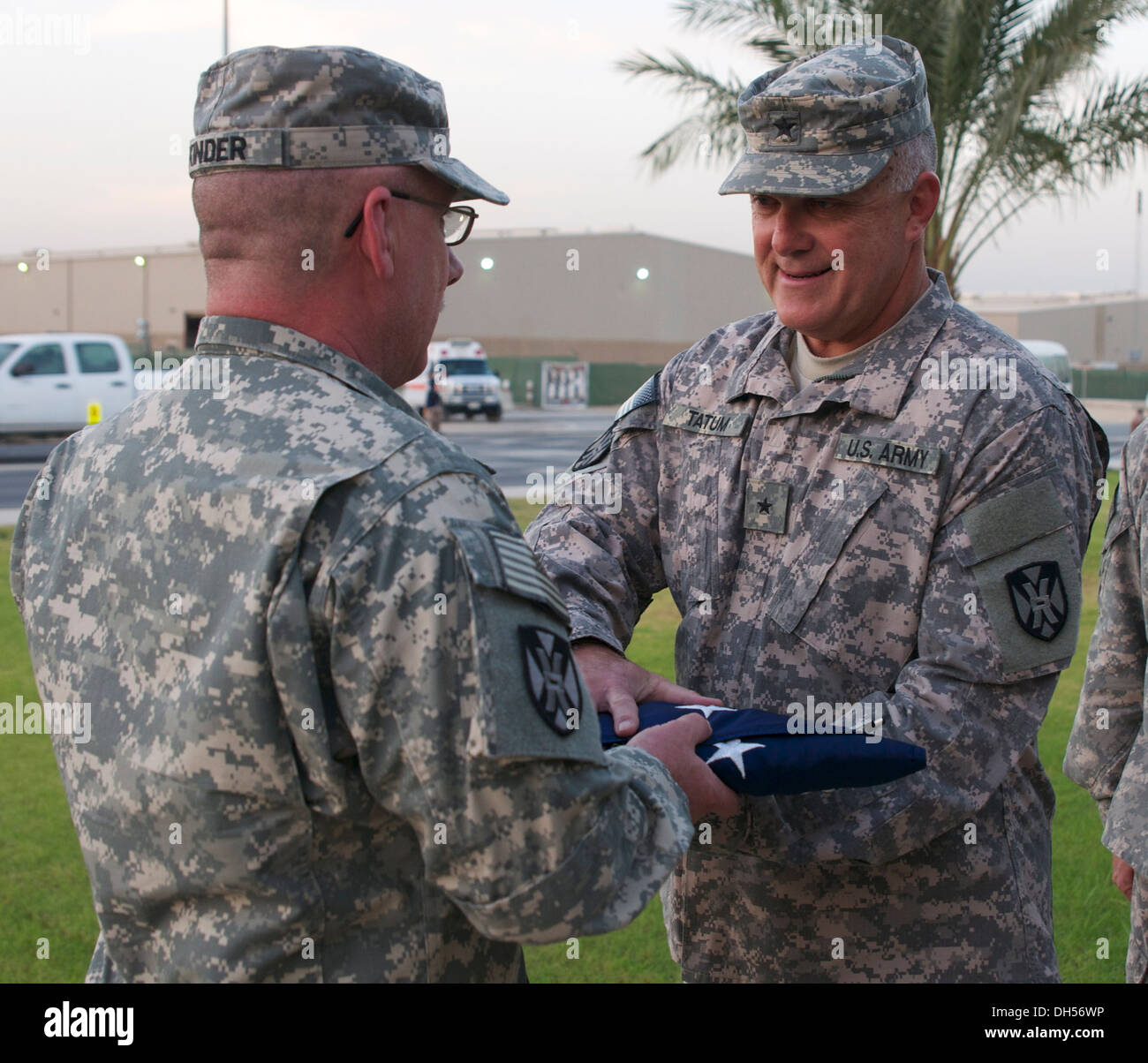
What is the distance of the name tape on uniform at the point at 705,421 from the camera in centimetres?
251

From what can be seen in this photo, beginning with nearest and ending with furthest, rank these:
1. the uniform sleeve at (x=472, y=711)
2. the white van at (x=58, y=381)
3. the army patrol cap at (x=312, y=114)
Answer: the uniform sleeve at (x=472, y=711)
the army patrol cap at (x=312, y=114)
the white van at (x=58, y=381)

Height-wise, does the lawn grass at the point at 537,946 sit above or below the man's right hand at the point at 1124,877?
below

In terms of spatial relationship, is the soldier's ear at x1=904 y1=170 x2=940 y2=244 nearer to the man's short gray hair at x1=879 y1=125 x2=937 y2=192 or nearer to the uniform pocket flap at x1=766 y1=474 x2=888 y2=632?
the man's short gray hair at x1=879 y1=125 x2=937 y2=192

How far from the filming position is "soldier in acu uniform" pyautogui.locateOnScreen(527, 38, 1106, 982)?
6.93 feet

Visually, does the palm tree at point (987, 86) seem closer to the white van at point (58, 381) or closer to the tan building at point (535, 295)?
the white van at point (58, 381)

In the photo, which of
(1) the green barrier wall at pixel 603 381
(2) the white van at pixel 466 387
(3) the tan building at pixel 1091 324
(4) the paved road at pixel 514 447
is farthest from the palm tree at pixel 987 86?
(3) the tan building at pixel 1091 324

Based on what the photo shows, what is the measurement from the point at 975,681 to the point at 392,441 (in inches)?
44.5

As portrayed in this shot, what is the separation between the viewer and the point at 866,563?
2248 mm

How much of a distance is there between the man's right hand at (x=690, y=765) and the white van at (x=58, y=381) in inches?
734

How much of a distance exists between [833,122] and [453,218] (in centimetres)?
86

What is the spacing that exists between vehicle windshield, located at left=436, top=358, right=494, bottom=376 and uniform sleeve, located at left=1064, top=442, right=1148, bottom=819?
97.9ft

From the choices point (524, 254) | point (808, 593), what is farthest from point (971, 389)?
point (524, 254)
